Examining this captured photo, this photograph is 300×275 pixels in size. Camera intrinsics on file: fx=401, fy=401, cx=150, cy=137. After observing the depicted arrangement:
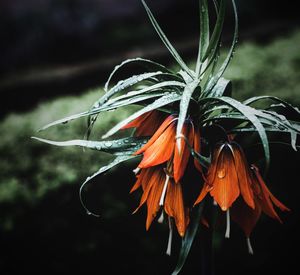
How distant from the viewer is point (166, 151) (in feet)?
2.41

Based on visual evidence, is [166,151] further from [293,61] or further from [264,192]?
[293,61]

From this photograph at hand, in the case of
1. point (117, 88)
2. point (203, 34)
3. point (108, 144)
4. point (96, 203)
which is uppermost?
point (203, 34)

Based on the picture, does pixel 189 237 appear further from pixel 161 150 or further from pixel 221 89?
pixel 221 89

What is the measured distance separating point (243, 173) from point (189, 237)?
0.51 ft

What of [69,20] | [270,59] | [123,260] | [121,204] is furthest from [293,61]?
[69,20]

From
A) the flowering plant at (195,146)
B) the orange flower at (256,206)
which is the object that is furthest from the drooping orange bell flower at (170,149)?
the orange flower at (256,206)

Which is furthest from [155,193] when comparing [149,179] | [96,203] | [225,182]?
[96,203]

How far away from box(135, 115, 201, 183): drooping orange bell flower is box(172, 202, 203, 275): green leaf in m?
0.08

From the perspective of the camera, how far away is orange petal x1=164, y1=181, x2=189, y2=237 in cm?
75

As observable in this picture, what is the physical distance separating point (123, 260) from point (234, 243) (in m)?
0.47

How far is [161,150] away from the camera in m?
0.73

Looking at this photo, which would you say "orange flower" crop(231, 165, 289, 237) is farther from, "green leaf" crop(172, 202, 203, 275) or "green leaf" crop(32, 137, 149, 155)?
"green leaf" crop(32, 137, 149, 155)

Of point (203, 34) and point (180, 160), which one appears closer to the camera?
point (180, 160)

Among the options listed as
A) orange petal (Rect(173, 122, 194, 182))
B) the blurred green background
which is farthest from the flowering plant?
the blurred green background
